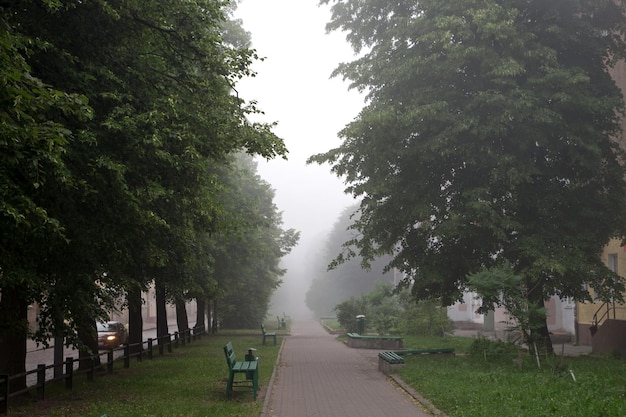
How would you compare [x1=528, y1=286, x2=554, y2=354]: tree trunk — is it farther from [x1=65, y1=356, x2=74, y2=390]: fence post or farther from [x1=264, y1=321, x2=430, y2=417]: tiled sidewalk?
[x1=65, y1=356, x2=74, y2=390]: fence post

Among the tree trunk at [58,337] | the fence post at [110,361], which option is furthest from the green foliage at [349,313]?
the tree trunk at [58,337]

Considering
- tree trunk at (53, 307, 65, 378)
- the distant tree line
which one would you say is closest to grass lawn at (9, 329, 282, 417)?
tree trunk at (53, 307, 65, 378)

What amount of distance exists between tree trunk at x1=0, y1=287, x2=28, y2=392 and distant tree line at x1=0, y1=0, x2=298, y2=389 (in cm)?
3

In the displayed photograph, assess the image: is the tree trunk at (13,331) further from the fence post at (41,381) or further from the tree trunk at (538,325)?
the tree trunk at (538,325)

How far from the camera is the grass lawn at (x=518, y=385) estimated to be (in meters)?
10.2

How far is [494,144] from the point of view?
20.7m

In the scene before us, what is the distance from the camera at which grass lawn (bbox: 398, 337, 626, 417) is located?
10.2m

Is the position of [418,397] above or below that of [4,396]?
below

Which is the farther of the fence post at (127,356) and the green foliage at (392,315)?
the green foliage at (392,315)

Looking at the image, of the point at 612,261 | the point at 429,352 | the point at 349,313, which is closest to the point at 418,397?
the point at 429,352

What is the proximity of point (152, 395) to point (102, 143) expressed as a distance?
18.7ft

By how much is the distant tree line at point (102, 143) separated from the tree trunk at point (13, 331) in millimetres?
25

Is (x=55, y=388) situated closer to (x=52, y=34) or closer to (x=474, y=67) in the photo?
(x=52, y=34)

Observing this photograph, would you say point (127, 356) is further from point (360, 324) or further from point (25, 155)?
point (360, 324)
